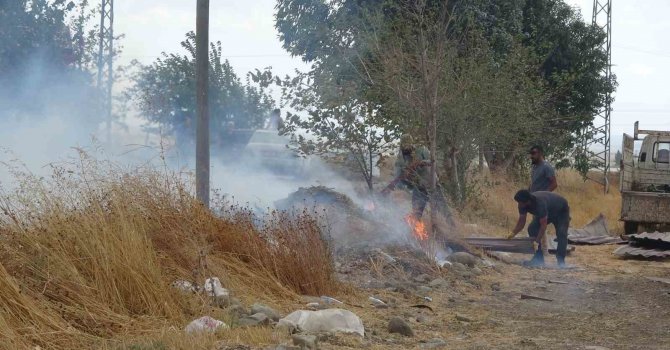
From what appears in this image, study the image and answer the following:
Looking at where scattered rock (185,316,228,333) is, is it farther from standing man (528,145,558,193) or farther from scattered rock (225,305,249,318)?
standing man (528,145,558,193)

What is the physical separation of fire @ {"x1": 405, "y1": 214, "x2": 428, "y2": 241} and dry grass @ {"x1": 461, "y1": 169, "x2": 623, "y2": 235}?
379 centimetres

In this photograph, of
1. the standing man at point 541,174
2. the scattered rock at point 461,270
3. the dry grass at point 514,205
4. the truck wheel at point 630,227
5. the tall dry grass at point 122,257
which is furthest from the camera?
the dry grass at point 514,205

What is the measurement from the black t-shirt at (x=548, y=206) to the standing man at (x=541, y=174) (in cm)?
69

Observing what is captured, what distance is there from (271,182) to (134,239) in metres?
13.4

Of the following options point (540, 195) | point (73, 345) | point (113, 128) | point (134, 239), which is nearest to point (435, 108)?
point (540, 195)

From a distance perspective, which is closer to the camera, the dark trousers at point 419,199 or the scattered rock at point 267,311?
the scattered rock at point 267,311

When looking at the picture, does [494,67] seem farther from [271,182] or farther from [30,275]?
[30,275]

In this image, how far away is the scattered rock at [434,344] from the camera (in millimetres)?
7107

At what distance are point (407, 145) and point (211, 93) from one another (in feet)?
42.4

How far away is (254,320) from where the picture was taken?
273 inches

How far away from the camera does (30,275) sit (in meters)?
6.64

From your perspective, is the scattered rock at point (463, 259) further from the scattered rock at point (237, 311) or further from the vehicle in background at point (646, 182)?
the vehicle in background at point (646, 182)

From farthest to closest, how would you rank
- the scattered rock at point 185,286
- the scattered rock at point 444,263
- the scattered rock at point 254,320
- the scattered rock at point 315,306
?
the scattered rock at point 444,263 < the scattered rock at point 315,306 < the scattered rock at point 185,286 < the scattered rock at point 254,320

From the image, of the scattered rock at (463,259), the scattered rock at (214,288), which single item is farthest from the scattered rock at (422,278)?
the scattered rock at (214,288)
